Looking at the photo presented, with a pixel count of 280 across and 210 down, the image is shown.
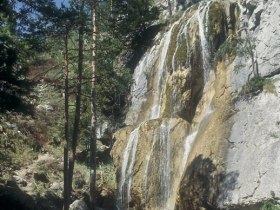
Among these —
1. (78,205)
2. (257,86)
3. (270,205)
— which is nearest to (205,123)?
(257,86)

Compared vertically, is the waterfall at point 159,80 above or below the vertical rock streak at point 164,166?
above

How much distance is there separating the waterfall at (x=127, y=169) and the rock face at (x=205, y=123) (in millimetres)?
43

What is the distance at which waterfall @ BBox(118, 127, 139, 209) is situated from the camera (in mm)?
20062

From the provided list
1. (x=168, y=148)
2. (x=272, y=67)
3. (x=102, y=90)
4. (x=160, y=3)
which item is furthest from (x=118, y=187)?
(x=160, y=3)

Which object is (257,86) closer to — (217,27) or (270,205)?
(270,205)

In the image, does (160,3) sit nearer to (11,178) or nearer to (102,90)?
(102,90)

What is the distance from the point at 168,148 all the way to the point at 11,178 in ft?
25.5

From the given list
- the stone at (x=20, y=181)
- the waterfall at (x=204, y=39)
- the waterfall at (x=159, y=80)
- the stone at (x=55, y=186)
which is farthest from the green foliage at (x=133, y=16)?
the stone at (x=20, y=181)

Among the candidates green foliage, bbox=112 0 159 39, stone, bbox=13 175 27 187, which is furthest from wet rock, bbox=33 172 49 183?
green foliage, bbox=112 0 159 39

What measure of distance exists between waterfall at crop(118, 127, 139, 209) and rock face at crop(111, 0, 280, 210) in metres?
0.04

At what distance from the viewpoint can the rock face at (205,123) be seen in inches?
634

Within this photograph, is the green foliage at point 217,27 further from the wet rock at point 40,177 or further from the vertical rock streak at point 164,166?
the wet rock at point 40,177

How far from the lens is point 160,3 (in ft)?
149

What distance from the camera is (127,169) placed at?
20.5 metres
